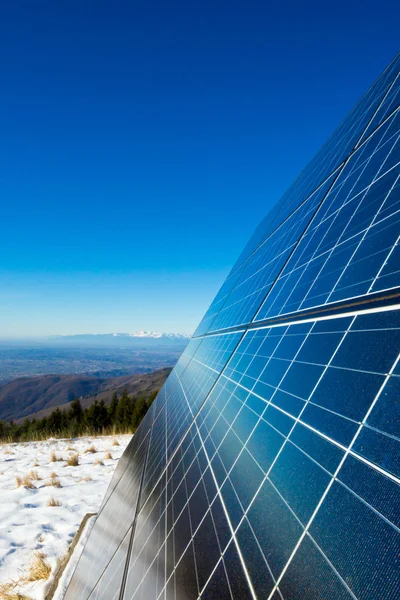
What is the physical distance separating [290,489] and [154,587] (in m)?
1.71

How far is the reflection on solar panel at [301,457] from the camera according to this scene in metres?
1.43

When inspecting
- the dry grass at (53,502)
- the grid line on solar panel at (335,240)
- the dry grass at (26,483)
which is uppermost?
the grid line on solar panel at (335,240)

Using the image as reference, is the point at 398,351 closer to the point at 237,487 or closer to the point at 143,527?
the point at 237,487

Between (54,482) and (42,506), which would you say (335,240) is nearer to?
(42,506)

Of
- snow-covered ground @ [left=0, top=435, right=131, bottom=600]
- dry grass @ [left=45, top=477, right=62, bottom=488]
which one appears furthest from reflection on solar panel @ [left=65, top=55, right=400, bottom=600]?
dry grass @ [left=45, top=477, right=62, bottom=488]

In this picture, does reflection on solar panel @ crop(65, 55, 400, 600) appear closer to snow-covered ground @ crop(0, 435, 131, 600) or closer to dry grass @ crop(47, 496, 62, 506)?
snow-covered ground @ crop(0, 435, 131, 600)

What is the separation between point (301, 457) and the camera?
1.97 m

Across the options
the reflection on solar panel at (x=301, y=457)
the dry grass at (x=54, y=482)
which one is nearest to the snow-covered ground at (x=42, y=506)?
the dry grass at (x=54, y=482)

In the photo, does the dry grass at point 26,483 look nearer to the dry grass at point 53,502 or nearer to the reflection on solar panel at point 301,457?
the dry grass at point 53,502

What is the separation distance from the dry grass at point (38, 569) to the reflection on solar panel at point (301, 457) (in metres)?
0.83

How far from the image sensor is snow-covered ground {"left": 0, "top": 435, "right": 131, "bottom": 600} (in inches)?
233

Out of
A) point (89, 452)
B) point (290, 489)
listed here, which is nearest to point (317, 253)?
point (290, 489)

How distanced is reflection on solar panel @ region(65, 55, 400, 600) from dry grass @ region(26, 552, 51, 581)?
833 millimetres

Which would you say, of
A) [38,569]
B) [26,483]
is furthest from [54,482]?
[38,569]
